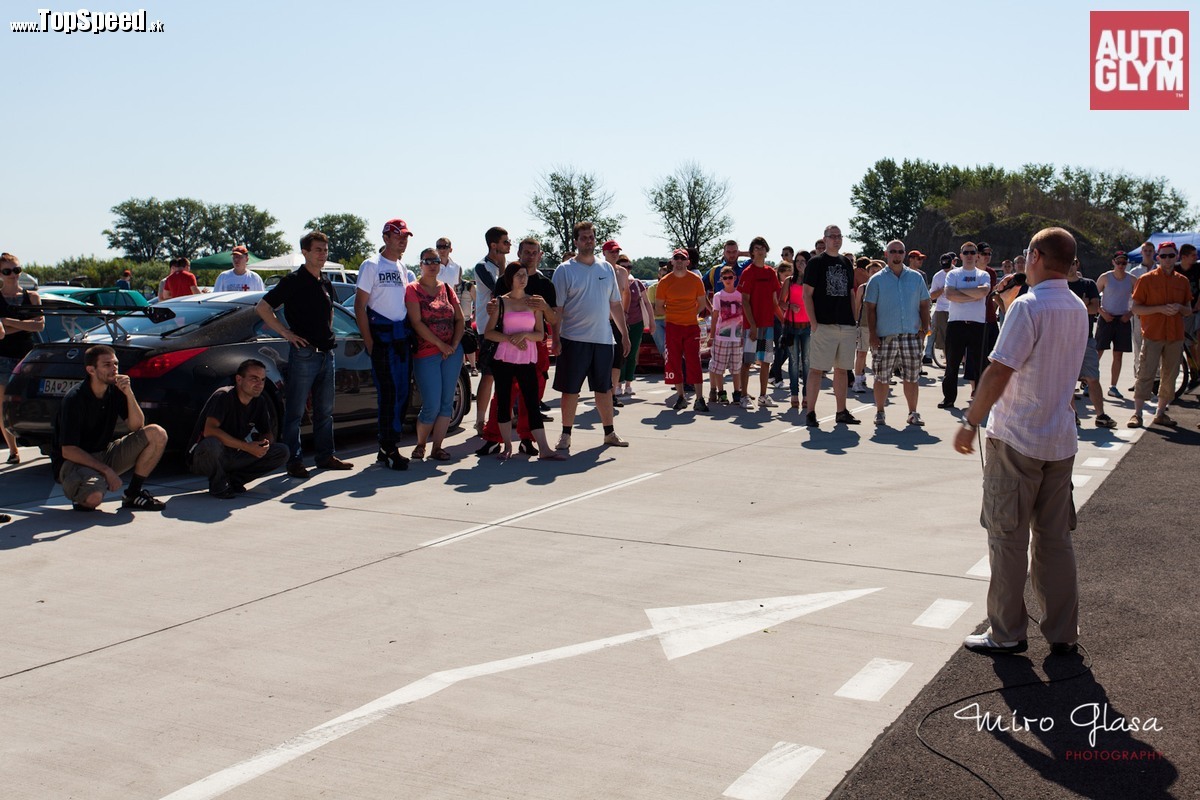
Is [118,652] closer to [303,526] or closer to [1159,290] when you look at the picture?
[303,526]

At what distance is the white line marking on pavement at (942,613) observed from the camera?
536 centimetres

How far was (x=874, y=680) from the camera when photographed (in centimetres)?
459

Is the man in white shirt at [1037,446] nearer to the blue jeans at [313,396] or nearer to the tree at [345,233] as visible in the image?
the blue jeans at [313,396]

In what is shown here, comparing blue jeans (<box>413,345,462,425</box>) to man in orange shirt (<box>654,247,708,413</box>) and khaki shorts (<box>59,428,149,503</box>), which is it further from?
man in orange shirt (<box>654,247,708,413</box>)

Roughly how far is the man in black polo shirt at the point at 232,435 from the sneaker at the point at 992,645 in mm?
5566

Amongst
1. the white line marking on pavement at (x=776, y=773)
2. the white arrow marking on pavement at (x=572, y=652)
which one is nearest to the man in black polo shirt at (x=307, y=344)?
the white arrow marking on pavement at (x=572, y=652)

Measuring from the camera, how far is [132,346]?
9086 millimetres

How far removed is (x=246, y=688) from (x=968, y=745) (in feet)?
8.96

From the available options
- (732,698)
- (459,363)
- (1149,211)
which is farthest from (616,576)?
(1149,211)

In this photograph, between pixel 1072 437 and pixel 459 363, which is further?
pixel 459 363

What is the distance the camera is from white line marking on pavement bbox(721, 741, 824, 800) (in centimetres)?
358

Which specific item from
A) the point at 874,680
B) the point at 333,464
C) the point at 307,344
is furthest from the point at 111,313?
the point at 874,680

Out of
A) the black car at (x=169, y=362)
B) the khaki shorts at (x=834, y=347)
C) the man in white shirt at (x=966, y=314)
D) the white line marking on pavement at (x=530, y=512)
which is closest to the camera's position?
the white line marking on pavement at (x=530, y=512)

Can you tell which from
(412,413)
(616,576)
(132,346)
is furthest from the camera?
(412,413)
